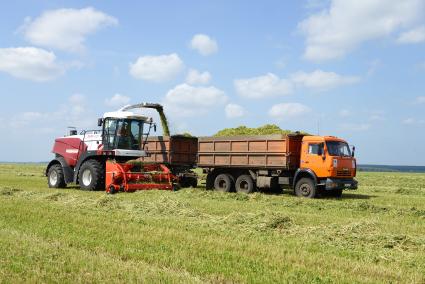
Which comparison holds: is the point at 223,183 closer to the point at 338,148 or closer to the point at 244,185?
the point at 244,185

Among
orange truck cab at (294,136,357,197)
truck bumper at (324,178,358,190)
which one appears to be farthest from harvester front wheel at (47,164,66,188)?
truck bumper at (324,178,358,190)

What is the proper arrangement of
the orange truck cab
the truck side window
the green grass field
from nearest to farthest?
1. the green grass field
2. the orange truck cab
3. the truck side window

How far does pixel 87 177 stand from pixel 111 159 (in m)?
1.20

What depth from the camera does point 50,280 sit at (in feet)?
18.3

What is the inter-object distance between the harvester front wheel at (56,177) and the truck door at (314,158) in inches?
417

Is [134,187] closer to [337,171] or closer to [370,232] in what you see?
[337,171]

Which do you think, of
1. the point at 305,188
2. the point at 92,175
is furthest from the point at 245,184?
the point at 92,175

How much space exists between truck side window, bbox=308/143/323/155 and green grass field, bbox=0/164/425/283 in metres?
5.98

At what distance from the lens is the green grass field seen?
235 inches

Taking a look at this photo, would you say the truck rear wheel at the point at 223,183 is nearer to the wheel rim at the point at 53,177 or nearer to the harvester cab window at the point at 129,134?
the harvester cab window at the point at 129,134

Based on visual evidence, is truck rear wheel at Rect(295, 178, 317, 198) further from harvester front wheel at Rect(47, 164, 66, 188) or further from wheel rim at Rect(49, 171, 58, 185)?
wheel rim at Rect(49, 171, 58, 185)

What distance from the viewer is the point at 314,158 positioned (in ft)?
61.2

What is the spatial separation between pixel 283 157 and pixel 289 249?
38.1 ft

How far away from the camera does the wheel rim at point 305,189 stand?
18.6m
